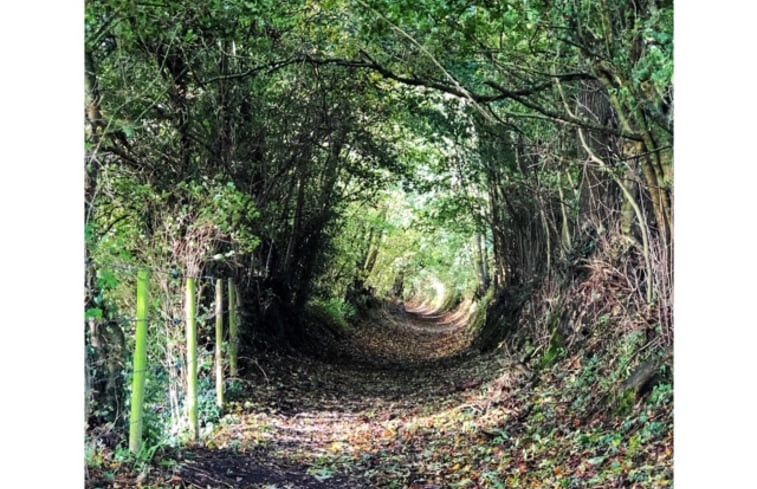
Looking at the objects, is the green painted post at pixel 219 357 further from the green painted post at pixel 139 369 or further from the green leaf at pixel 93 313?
the green leaf at pixel 93 313

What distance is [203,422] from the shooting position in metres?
5.43

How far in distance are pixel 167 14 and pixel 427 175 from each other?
6933mm

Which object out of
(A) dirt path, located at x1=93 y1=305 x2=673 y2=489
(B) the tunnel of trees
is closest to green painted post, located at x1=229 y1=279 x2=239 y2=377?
(B) the tunnel of trees

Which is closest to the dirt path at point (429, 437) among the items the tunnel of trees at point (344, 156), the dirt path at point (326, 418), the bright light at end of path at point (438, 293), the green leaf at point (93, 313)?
the dirt path at point (326, 418)

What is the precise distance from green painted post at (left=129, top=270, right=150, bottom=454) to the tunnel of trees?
0.42ft

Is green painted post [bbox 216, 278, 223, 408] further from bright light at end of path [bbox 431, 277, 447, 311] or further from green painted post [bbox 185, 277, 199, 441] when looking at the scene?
bright light at end of path [bbox 431, 277, 447, 311]

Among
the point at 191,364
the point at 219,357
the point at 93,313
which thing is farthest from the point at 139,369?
the point at 219,357

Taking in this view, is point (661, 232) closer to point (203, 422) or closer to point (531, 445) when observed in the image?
point (531, 445)

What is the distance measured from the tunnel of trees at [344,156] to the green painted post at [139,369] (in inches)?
5.1

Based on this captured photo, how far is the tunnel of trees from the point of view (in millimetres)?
3891

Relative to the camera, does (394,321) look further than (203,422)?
Yes
